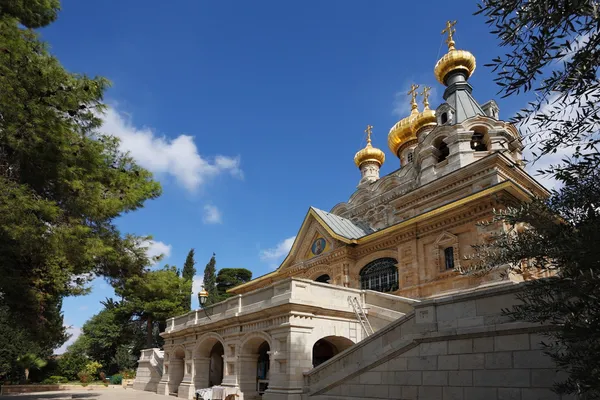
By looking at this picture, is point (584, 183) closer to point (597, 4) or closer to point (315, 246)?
point (597, 4)

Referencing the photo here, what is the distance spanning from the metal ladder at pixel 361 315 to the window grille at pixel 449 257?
480cm

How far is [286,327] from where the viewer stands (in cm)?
1407

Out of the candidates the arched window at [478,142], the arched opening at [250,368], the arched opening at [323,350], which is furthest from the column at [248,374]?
the arched window at [478,142]

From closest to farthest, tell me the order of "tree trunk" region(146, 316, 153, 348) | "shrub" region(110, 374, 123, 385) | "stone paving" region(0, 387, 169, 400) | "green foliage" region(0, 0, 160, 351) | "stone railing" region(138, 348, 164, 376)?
1. "green foliage" region(0, 0, 160, 351)
2. "stone paving" region(0, 387, 169, 400)
3. "stone railing" region(138, 348, 164, 376)
4. "shrub" region(110, 374, 123, 385)
5. "tree trunk" region(146, 316, 153, 348)

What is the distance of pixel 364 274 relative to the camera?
72.9 feet

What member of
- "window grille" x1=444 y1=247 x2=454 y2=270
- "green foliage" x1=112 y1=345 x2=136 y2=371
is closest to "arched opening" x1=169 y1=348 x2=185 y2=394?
"window grille" x1=444 y1=247 x2=454 y2=270

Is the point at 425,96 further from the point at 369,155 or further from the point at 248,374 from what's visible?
the point at 248,374

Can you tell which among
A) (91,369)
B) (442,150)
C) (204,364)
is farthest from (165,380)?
(442,150)

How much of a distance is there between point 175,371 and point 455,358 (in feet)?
56.5

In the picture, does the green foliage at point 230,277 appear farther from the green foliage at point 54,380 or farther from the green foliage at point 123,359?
the green foliage at point 54,380

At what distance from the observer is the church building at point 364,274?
1463 cm

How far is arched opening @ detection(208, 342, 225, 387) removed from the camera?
2117cm

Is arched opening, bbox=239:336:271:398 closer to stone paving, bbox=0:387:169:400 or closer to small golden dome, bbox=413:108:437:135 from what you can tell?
stone paving, bbox=0:387:169:400

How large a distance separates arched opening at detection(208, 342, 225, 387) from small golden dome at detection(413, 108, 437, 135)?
2395 cm
